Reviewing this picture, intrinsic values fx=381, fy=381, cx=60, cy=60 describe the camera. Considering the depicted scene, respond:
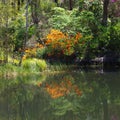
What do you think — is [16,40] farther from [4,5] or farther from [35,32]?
[4,5]

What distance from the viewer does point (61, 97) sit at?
13508 mm

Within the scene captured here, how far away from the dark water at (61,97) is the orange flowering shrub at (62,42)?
9.30 feet

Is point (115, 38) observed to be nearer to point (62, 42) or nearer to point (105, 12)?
point (105, 12)

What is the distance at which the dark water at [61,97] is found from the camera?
10758 millimetres

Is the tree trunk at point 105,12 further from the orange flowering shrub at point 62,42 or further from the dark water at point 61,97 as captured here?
the dark water at point 61,97

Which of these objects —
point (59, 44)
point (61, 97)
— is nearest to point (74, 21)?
point (59, 44)

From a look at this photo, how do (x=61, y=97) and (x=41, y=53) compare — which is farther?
(x=41, y=53)

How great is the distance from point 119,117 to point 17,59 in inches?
520

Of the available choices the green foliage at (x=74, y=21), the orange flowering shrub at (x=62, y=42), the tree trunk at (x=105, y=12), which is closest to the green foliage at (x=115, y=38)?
the tree trunk at (x=105, y=12)

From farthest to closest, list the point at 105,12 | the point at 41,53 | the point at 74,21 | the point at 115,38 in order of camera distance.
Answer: the point at 105,12
the point at 74,21
the point at 41,53
the point at 115,38

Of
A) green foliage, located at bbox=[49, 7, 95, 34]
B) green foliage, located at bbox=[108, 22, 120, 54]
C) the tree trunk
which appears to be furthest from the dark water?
the tree trunk

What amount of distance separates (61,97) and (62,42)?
29.7 ft

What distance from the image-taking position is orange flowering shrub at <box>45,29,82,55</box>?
22.2m

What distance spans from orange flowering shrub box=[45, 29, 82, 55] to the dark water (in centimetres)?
284
